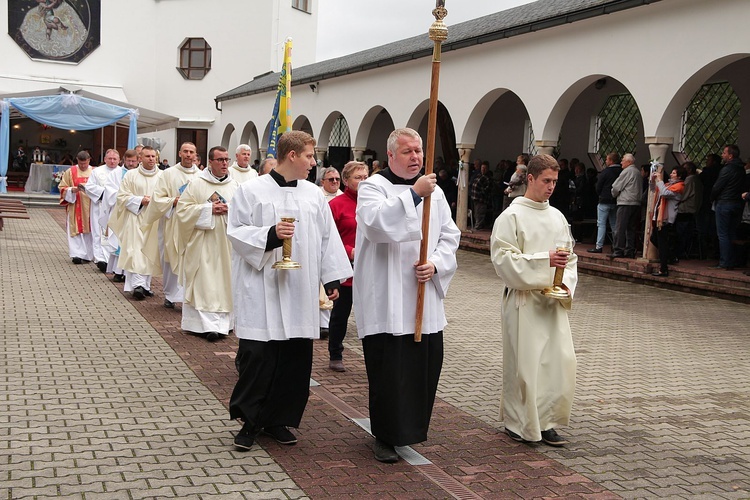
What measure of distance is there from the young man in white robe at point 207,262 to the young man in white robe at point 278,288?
3.24 meters

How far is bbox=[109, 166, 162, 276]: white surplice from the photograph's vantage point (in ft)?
36.8

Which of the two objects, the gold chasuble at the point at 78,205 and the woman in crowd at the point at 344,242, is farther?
the gold chasuble at the point at 78,205

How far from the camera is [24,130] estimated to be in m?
39.7

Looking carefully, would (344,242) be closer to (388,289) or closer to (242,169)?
(242,169)

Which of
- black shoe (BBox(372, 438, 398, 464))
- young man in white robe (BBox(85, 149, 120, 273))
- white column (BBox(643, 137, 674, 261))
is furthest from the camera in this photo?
young man in white robe (BBox(85, 149, 120, 273))

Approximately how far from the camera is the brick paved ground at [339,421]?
474 cm

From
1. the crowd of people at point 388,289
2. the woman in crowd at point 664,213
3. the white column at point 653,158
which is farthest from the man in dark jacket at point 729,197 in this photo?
the crowd of people at point 388,289

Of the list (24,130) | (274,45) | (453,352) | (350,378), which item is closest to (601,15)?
(453,352)

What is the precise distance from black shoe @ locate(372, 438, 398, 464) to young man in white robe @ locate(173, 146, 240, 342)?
3.88 metres

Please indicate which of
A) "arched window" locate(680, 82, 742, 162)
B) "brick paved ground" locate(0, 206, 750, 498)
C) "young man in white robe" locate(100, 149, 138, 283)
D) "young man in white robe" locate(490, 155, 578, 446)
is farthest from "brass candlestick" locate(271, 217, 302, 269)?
"arched window" locate(680, 82, 742, 162)

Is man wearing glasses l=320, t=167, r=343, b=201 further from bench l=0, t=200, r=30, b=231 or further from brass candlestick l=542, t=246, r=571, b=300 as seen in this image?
bench l=0, t=200, r=30, b=231

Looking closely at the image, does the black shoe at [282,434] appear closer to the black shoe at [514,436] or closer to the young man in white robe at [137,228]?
the black shoe at [514,436]

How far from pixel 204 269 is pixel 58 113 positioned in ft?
71.6

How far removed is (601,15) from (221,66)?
1117 inches
